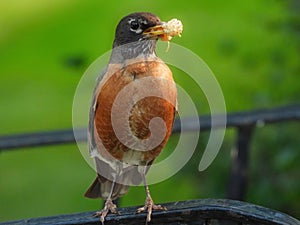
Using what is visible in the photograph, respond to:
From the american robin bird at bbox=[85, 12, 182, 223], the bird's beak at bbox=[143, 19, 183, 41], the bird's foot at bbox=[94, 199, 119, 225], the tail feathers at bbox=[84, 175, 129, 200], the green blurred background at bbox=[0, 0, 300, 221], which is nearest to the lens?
the bird's foot at bbox=[94, 199, 119, 225]

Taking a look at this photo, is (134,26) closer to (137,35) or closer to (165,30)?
(137,35)

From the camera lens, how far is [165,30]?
10.3ft

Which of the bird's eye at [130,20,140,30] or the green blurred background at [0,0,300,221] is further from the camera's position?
the green blurred background at [0,0,300,221]

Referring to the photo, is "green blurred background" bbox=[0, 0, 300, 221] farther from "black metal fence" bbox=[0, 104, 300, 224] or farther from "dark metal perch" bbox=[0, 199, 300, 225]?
"dark metal perch" bbox=[0, 199, 300, 225]

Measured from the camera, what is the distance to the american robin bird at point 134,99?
10.4 ft

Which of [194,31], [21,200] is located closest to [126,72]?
[21,200]

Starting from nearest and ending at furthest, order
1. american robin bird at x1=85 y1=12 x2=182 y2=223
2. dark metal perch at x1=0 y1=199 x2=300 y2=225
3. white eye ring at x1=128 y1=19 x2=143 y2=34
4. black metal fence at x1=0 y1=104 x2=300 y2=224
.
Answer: dark metal perch at x1=0 y1=199 x2=300 y2=225
american robin bird at x1=85 y1=12 x2=182 y2=223
white eye ring at x1=128 y1=19 x2=143 y2=34
black metal fence at x1=0 y1=104 x2=300 y2=224

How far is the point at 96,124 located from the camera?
3.31m

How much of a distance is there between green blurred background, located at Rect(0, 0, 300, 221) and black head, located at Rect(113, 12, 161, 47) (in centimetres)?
183

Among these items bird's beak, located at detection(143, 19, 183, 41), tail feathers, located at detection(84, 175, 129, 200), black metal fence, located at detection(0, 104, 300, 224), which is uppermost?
black metal fence, located at detection(0, 104, 300, 224)

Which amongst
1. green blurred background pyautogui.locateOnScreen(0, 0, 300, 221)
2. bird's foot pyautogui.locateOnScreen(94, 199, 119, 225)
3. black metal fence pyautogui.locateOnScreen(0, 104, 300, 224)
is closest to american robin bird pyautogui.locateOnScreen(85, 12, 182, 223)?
bird's foot pyautogui.locateOnScreen(94, 199, 119, 225)

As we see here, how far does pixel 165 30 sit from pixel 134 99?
0.90ft

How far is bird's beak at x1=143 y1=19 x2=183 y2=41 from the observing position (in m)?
3.07

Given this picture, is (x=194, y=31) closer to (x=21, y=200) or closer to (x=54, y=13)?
(x=54, y=13)
